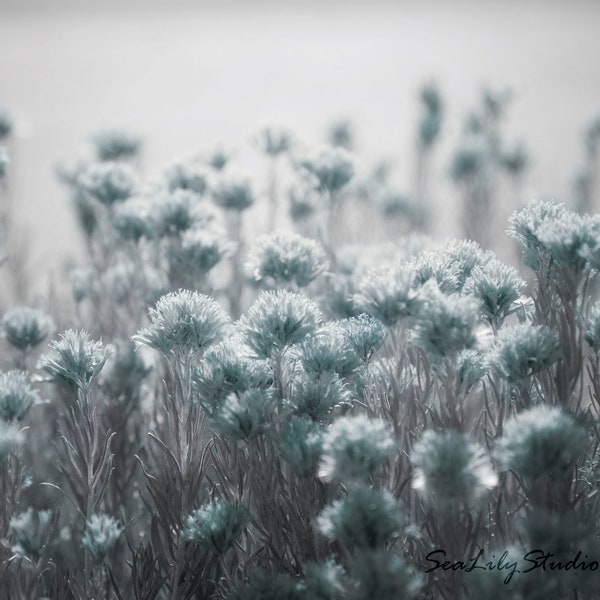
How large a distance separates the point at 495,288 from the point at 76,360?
38cm

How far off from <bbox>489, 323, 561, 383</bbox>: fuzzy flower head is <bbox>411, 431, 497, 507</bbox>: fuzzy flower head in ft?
0.32

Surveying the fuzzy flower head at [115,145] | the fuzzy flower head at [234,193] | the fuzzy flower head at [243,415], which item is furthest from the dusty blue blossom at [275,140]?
the fuzzy flower head at [243,415]

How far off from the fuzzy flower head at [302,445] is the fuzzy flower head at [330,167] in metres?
0.58

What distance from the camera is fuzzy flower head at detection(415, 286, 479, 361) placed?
0.61 metres

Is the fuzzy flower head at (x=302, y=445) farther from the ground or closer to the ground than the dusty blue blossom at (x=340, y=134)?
closer to the ground

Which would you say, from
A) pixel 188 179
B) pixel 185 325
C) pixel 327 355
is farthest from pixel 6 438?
pixel 188 179

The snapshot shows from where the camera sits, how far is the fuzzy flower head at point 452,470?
0.55 meters

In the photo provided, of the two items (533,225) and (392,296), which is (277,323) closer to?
(392,296)

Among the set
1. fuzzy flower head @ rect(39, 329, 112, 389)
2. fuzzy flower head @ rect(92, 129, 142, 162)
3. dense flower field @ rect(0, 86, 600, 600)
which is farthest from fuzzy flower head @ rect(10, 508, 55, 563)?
fuzzy flower head @ rect(92, 129, 142, 162)

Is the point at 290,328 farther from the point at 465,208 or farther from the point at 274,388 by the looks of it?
the point at 465,208

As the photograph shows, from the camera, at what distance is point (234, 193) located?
1.23 meters

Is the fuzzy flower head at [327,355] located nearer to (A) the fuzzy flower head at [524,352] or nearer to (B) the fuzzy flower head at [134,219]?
(A) the fuzzy flower head at [524,352]

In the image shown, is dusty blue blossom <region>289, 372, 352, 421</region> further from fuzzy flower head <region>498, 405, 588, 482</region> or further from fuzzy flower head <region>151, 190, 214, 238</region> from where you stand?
fuzzy flower head <region>151, 190, 214, 238</region>

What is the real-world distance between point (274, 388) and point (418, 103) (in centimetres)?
144
